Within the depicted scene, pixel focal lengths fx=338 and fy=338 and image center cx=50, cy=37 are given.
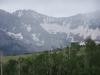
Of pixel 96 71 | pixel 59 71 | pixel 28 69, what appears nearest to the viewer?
pixel 96 71

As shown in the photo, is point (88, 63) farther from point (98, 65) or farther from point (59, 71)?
point (59, 71)

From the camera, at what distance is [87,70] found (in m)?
92.8

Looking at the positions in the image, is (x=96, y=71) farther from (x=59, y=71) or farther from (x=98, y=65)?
(x=59, y=71)

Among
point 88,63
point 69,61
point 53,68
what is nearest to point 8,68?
point 53,68

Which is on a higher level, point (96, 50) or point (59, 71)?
point (96, 50)

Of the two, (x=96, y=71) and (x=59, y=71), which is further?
(x=59, y=71)

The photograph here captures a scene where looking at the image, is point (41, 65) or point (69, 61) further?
point (41, 65)

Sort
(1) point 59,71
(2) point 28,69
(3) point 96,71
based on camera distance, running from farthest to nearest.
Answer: (2) point 28,69 < (1) point 59,71 < (3) point 96,71

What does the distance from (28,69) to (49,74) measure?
9.56 metres

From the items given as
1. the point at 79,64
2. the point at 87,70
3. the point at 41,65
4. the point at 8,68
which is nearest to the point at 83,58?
the point at 79,64

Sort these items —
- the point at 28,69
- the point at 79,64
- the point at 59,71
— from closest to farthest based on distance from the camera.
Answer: the point at 79,64 < the point at 59,71 < the point at 28,69

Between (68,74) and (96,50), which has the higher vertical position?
(96,50)

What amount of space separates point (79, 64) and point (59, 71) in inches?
493

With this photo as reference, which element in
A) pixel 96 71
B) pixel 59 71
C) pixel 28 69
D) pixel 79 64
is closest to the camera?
pixel 96 71
